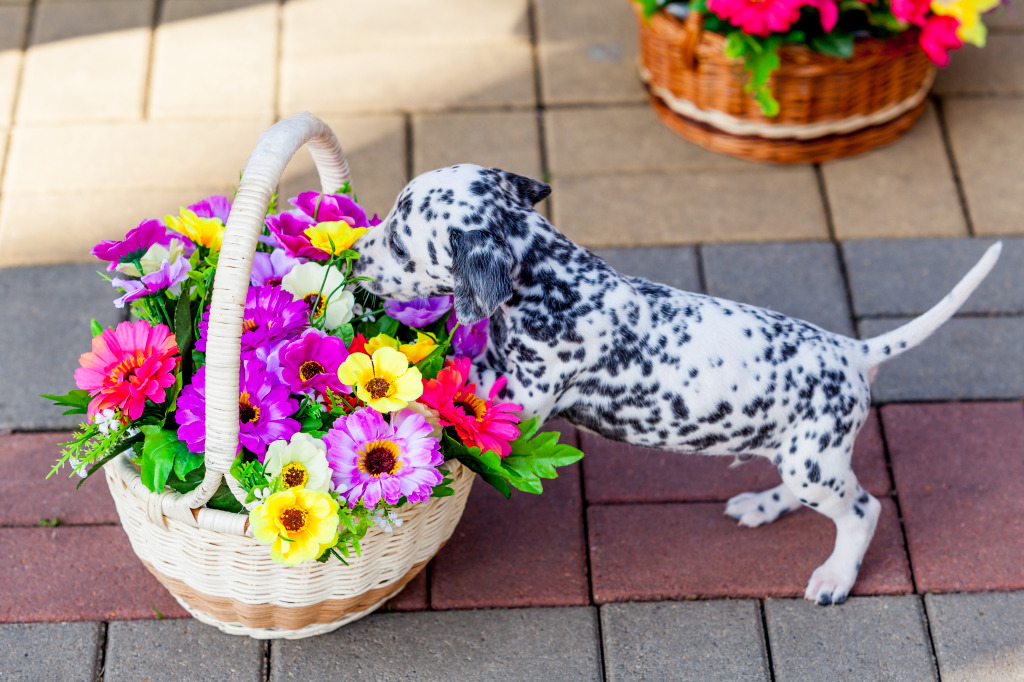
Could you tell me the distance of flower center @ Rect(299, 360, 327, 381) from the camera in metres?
2.12

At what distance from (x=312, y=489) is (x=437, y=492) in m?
0.35

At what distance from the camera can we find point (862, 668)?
2.65 meters

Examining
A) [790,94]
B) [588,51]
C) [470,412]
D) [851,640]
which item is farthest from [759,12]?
[851,640]

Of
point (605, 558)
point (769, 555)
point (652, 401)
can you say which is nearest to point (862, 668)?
point (769, 555)

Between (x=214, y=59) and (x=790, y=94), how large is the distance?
2.39 meters

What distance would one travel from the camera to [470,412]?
7.32ft

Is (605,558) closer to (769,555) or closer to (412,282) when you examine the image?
(769,555)

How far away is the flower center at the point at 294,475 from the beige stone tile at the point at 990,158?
2827mm

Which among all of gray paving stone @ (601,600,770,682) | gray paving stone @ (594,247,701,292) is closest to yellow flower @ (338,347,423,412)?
gray paving stone @ (601,600,770,682)

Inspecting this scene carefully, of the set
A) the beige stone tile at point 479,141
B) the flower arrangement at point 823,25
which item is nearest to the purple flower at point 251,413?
the beige stone tile at point 479,141

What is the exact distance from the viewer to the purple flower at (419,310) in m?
2.40

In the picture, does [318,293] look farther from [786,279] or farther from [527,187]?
[786,279]

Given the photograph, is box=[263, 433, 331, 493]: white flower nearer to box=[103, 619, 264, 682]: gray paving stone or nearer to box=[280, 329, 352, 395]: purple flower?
box=[280, 329, 352, 395]: purple flower

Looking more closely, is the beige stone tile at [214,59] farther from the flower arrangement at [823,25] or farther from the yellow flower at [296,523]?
the yellow flower at [296,523]
